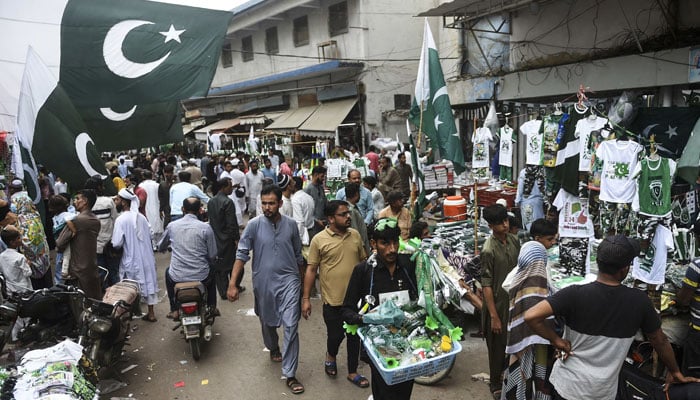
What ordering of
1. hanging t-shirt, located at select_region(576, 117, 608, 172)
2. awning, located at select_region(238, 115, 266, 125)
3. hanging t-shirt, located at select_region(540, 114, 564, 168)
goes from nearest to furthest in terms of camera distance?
hanging t-shirt, located at select_region(576, 117, 608, 172), hanging t-shirt, located at select_region(540, 114, 564, 168), awning, located at select_region(238, 115, 266, 125)

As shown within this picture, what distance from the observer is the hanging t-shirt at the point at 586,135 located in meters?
5.93

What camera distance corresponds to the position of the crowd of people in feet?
9.70

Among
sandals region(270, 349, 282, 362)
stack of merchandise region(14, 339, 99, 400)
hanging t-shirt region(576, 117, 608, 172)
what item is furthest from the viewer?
hanging t-shirt region(576, 117, 608, 172)

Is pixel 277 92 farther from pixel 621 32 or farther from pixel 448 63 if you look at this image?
pixel 621 32

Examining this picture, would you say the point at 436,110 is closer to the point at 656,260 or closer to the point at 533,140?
the point at 533,140

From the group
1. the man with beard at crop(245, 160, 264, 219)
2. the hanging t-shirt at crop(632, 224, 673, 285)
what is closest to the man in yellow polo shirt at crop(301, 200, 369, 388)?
the hanging t-shirt at crop(632, 224, 673, 285)

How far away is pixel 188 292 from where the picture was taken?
555 cm

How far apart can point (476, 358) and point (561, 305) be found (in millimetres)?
2744

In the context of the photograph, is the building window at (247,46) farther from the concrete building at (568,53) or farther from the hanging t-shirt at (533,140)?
the hanging t-shirt at (533,140)

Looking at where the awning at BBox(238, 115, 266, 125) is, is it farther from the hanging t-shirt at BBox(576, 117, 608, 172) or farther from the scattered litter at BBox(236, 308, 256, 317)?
the hanging t-shirt at BBox(576, 117, 608, 172)

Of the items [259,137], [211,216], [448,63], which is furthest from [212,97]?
[211,216]

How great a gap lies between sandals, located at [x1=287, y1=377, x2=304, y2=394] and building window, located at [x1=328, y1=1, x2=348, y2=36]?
1609 cm

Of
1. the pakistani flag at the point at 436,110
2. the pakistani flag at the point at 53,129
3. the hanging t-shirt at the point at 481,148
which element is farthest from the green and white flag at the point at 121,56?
the hanging t-shirt at the point at 481,148


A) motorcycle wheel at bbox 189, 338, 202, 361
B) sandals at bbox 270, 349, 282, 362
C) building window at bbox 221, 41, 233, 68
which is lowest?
sandals at bbox 270, 349, 282, 362
